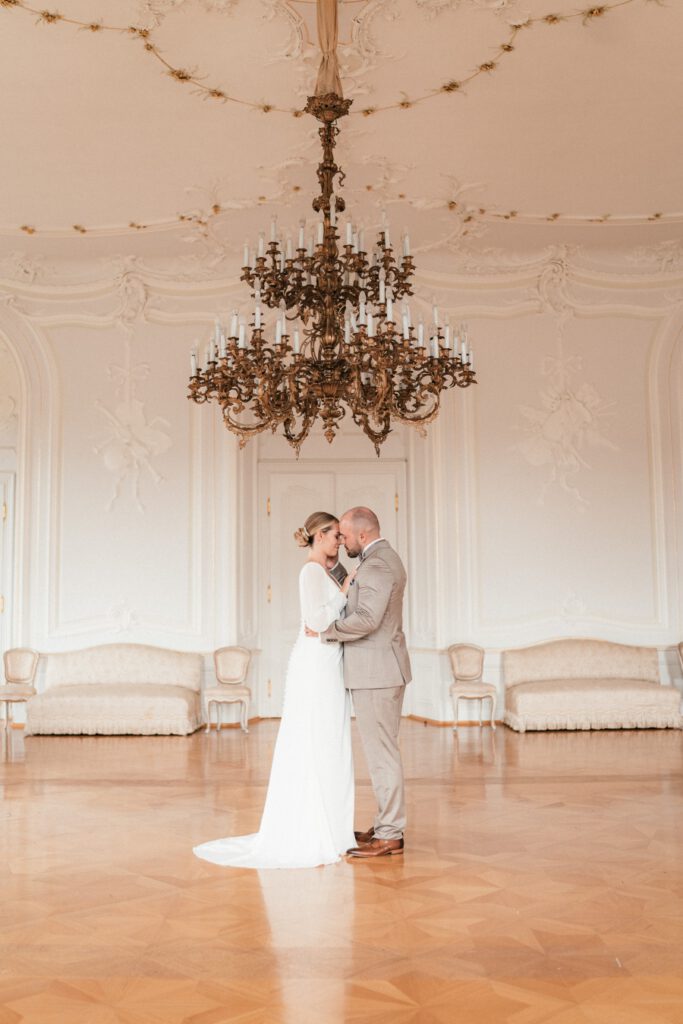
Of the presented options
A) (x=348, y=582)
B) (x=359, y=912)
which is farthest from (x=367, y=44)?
(x=359, y=912)

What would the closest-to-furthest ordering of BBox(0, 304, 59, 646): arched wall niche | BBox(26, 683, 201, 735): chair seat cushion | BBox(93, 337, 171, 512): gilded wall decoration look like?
BBox(26, 683, 201, 735): chair seat cushion → BBox(0, 304, 59, 646): arched wall niche → BBox(93, 337, 171, 512): gilded wall decoration

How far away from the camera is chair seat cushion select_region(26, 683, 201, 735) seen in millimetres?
8789

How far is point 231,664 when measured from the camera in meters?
9.34

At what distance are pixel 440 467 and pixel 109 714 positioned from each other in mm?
4280

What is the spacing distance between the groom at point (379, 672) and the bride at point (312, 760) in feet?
0.29

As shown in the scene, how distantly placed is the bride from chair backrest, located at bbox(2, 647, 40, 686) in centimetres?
532

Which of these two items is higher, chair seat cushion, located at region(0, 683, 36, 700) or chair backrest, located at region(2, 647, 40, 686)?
chair backrest, located at region(2, 647, 40, 686)

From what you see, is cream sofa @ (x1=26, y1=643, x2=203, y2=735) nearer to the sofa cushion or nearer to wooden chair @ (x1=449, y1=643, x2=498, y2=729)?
the sofa cushion

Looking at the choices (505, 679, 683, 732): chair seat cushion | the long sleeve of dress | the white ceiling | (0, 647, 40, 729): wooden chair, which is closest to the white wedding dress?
the long sleeve of dress

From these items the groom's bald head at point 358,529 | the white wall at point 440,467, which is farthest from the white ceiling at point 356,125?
the groom's bald head at point 358,529

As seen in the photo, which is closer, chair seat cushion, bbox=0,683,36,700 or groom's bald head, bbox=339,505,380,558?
groom's bald head, bbox=339,505,380,558

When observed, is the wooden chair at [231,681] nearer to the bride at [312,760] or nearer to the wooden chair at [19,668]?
the wooden chair at [19,668]

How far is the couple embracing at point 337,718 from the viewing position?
439 centimetres

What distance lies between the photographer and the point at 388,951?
318 cm
